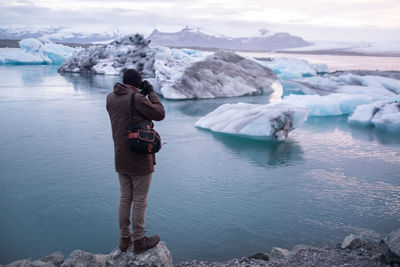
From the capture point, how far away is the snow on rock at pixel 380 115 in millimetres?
9359

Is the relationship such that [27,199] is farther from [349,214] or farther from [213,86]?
[213,86]

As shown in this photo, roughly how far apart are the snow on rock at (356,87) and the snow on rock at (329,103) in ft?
6.95

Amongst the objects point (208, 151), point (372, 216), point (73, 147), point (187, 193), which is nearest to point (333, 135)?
point (208, 151)

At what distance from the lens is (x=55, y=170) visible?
5.48 metres

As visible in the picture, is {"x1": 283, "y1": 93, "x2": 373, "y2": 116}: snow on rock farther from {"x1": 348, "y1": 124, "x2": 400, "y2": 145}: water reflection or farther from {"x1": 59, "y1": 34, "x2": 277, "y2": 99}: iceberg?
{"x1": 59, "y1": 34, "x2": 277, "y2": 99}: iceberg

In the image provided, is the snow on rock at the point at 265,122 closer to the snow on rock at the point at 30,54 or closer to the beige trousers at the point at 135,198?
the beige trousers at the point at 135,198

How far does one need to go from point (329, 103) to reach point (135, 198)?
9.45 meters

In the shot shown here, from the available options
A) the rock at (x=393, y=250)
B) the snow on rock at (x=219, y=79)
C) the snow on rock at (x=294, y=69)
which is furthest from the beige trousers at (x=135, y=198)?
the snow on rock at (x=294, y=69)

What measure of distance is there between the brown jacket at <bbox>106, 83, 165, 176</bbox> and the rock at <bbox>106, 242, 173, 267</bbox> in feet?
1.99

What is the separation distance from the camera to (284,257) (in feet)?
10.4

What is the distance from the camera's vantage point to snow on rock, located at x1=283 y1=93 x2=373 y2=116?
419 inches

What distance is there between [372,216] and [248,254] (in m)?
1.76

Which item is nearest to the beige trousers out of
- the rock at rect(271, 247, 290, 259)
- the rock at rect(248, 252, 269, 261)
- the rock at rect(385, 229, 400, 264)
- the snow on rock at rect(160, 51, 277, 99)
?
the rock at rect(248, 252, 269, 261)

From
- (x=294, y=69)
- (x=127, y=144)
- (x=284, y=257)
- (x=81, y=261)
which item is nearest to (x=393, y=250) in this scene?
(x=284, y=257)
